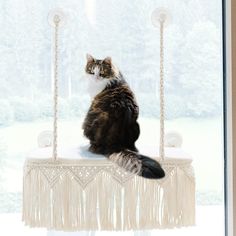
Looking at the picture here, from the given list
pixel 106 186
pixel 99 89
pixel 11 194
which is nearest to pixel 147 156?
pixel 106 186

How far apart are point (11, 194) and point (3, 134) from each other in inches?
8.6

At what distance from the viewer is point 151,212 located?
4.69ft

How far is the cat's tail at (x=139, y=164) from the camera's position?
142cm

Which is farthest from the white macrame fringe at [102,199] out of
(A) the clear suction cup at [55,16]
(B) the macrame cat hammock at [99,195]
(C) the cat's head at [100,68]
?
(A) the clear suction cup at [55,16]

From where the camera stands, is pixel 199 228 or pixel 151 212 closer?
pixel 151 212

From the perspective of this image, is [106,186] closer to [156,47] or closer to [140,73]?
[140,73]

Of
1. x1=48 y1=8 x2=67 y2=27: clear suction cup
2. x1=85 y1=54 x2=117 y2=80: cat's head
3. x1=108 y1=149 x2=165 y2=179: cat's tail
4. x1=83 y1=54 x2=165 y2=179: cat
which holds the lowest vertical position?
x1=108 y1=149 x2=165 y2=179: cat's tail

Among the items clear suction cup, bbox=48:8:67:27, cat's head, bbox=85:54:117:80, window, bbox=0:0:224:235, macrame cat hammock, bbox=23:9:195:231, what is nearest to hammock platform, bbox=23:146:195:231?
macrame cat hammock, bbox=23:9:195:231

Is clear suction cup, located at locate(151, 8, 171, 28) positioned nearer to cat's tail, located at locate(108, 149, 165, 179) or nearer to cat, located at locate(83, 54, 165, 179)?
cat, located at locate(83, 54, 165, 179)

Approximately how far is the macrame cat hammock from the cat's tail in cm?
2

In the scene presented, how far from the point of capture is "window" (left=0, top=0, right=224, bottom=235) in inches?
59.1

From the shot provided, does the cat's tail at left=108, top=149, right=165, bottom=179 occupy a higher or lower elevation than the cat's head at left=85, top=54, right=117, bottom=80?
lower

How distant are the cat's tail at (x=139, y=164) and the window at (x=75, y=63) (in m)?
0.08

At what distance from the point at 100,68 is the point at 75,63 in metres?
0.10
